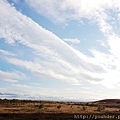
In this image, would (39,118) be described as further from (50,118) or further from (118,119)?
(118,119)

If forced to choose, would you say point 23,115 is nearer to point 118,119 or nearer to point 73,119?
point 73,119

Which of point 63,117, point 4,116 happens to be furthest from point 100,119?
point 4,116

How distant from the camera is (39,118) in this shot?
3516 cm

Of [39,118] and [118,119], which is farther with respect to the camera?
[118,119]

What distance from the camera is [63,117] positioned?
36750mm

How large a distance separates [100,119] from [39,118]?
28.6ft

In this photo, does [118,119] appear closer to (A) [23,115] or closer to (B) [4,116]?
(A) [23,115]

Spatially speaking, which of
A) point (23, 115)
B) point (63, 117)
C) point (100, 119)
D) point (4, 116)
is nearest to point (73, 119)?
point (63, 117)

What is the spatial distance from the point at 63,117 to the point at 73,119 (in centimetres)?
148

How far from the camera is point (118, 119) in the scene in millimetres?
38531

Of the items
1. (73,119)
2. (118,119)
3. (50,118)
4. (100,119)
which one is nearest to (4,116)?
(50,118)

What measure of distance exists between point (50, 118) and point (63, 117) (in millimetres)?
1923

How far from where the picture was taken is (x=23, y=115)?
36750 mm

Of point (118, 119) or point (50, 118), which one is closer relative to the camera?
point (50, 118)
